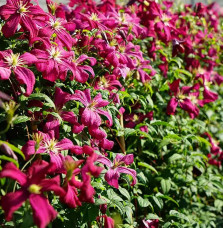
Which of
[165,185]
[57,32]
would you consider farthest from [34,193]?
[165,185]

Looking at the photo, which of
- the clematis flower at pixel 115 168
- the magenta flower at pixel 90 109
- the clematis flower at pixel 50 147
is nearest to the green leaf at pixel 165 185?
the clematis flower at pixel 115 168

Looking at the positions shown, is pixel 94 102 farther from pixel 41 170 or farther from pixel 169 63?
pixel 169 63

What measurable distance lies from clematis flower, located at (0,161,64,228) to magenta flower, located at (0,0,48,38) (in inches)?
18.1

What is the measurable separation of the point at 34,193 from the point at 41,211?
56 millimetres

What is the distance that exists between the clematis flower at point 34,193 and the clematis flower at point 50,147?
0.43ft

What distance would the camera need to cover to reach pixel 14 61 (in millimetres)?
1100

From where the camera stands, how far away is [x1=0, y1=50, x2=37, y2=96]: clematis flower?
108 centimetres

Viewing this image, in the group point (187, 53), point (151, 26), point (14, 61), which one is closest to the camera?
point (14, 61)

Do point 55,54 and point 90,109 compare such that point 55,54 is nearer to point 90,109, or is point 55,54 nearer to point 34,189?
point 90,109

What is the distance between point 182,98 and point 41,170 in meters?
1.02

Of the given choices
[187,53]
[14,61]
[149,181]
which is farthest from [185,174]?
[14,61]

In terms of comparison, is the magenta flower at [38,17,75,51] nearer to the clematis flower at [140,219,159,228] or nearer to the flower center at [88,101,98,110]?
the flower center at [88,101,98,110]

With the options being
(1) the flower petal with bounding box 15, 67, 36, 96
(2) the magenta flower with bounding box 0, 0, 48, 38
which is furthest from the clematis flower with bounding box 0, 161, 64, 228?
(2) the magenta flower with bounding box 0, 0, 48, 38

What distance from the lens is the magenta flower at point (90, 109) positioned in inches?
47.4
